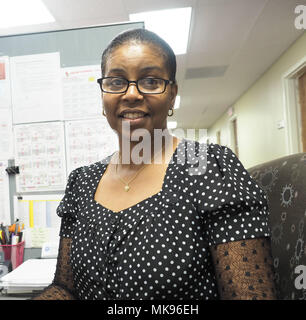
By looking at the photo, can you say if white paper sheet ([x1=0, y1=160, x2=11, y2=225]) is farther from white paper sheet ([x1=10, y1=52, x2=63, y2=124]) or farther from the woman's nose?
the woman's nose

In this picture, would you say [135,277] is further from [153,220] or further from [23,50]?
[23,50]

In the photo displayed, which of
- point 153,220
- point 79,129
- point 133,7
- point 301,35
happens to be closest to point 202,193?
point 153,220

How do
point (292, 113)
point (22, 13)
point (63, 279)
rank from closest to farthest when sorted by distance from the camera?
point (63, 279) → point (22, 13) → point (292, 113)

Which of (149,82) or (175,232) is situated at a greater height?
(149,82)

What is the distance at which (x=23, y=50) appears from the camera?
1.07 metres

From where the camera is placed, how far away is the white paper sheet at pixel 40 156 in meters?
1.04

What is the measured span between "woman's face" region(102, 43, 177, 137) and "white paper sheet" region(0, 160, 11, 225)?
2.10 ft

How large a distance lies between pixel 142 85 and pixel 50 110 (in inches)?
22.9

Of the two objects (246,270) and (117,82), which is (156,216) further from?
(117,82)

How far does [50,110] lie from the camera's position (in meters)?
1.05

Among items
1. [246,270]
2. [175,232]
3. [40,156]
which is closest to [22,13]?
[40,156]

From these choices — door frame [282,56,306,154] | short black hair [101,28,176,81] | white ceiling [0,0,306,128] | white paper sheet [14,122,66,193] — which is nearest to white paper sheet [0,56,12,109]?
white paper sheet [14,122,66,193]

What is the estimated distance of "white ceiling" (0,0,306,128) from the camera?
242 centimetres

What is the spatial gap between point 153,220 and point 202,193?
0.36 feet
